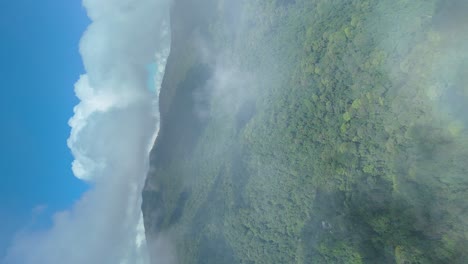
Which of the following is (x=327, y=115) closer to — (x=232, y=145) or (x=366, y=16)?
(x=366, y=16)

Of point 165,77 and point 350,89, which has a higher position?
point 165,77

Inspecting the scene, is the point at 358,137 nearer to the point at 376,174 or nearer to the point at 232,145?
the point at 376,174

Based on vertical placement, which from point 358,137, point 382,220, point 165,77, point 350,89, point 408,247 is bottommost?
point 408,247

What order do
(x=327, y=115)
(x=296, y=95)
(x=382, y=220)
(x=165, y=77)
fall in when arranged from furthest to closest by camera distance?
1. (x=165, y=77)
2. (x=296, y=95)
3. (x=327, y=115)
4. (x=382, y=220)

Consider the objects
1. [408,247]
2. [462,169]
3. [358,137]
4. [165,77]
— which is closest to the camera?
[462,169]

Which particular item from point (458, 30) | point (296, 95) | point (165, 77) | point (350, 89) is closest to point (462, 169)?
point (458, 30)

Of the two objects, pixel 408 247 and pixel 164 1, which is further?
pixel 164 1

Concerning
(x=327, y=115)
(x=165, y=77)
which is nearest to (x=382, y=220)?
(x=327, y=115)
